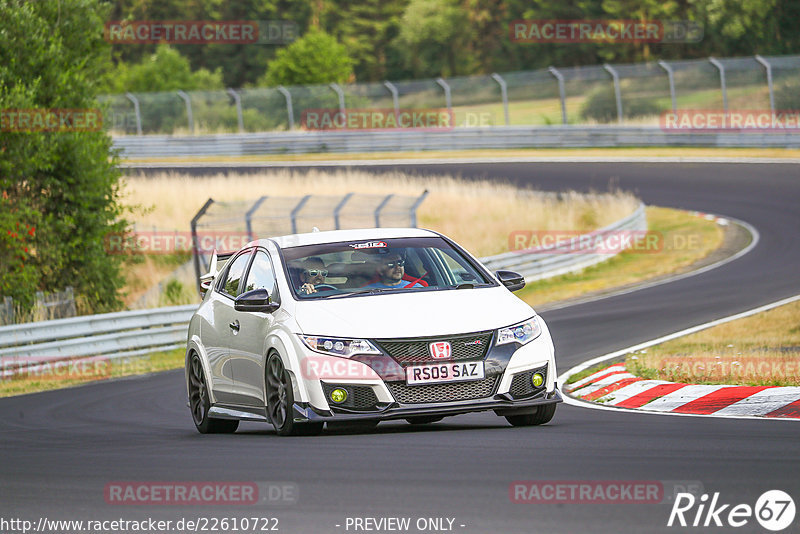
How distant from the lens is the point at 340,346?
29.2 feet

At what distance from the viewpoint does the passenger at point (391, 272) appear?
9836 mm

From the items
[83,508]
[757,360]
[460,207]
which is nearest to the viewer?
[83,508]

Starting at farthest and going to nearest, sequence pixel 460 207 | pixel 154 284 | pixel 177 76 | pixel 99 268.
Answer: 1. pixel 177 76
2. pixel 460 207
3. pixel 154 284
4. pixel 99 268

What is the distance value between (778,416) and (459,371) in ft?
7.92

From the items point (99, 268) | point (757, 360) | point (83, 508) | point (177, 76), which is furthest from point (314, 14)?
point (83, 508)

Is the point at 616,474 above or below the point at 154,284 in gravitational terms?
above

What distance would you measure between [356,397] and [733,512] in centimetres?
341

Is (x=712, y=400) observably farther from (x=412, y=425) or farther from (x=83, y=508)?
(x=83, y=508)

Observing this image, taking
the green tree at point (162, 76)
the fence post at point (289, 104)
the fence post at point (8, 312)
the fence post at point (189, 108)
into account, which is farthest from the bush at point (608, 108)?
the fence post at point (8, 312)

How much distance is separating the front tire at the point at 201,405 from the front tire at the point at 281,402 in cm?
139

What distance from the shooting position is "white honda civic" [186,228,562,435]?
8.84m

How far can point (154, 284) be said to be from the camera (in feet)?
91.7

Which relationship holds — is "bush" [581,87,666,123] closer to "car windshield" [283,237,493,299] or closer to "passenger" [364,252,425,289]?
"car windshield" [283,237,493,299]

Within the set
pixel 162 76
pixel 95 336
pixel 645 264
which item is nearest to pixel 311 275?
pixel 95 336
